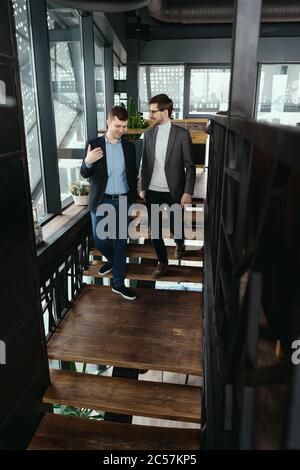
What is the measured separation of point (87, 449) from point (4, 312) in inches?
38.8

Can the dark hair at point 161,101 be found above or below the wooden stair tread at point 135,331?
above

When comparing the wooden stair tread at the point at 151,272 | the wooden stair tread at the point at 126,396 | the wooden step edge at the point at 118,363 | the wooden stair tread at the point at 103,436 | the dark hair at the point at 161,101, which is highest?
the dark hair at the point at 161,101

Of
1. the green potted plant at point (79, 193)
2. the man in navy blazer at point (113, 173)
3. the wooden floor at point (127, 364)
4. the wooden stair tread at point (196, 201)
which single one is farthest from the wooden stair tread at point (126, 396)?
the wooden stair tread at point (196, 201)

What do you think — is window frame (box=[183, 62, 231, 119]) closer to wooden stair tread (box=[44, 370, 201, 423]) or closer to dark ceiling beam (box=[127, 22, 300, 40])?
dark ceiling beam (box=[127, 22, 300, 40])

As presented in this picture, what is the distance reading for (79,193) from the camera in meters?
4.03

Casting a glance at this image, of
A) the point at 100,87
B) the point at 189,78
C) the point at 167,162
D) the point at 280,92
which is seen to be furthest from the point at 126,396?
the point at 280,92

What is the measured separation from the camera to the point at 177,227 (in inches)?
139

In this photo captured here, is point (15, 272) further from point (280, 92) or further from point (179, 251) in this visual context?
point (280, 92)

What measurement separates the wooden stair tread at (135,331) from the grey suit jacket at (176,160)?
0.96m

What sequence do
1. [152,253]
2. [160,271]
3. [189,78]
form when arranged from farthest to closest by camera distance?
[189,78], [152,253], [160,271]

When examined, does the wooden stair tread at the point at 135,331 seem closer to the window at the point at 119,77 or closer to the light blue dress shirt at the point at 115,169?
the light blue dress shirt at the point at 115,169

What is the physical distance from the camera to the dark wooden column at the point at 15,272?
175 centimetres

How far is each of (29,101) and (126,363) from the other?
2262 mm
